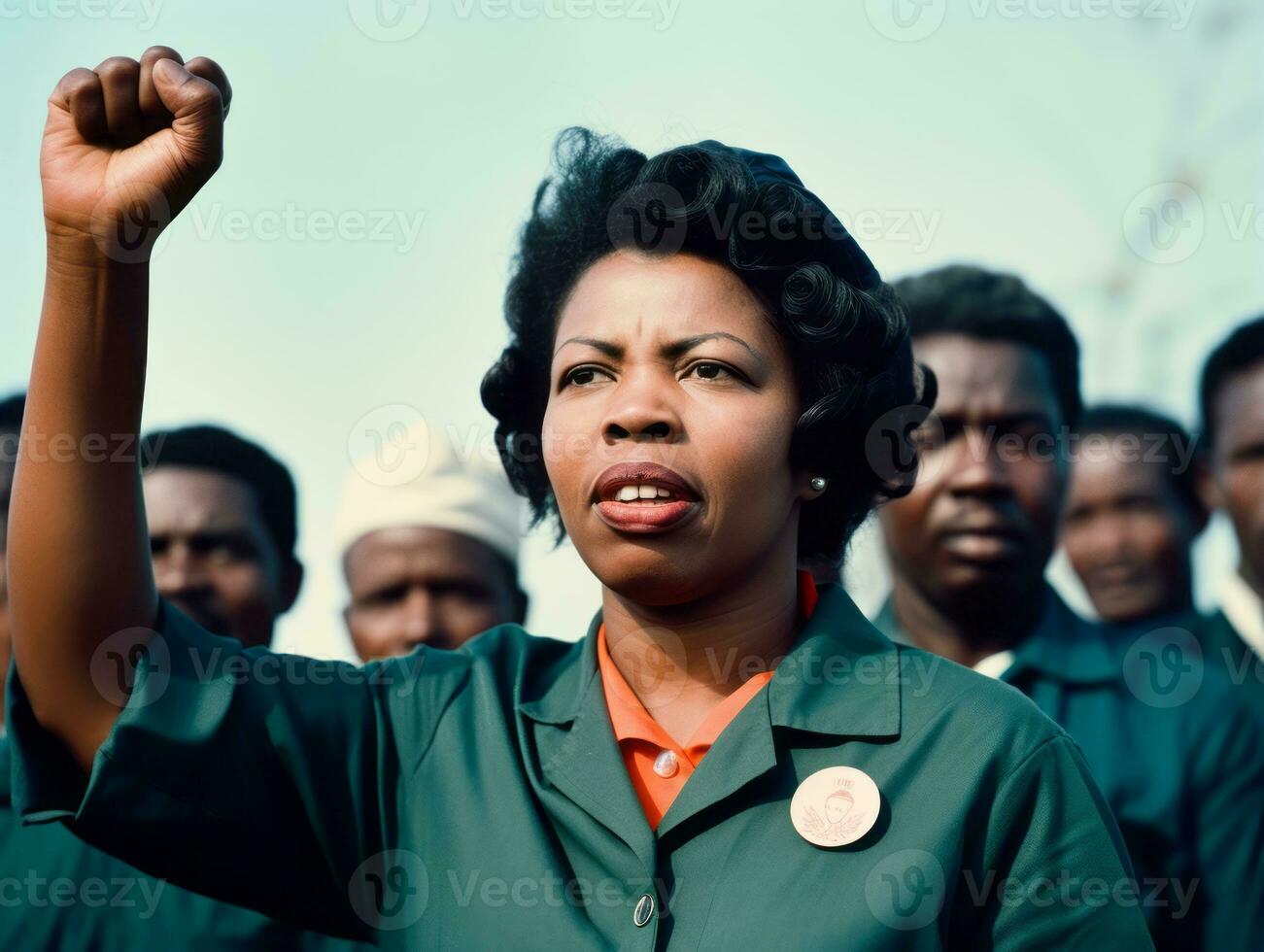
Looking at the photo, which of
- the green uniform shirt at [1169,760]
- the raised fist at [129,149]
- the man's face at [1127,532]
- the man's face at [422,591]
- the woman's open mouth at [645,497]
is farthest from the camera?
the man's face at [1127,532]

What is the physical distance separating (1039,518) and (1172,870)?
100 cm

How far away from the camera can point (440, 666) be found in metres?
2.61

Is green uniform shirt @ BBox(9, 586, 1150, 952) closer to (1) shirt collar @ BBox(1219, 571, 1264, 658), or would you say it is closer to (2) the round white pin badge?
(2) the round white pin badge

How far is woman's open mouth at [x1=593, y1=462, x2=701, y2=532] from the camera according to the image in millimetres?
2393

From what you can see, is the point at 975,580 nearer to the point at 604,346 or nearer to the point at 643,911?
the point at 604,346

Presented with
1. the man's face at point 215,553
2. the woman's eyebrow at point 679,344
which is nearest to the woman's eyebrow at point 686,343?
the woman's eyebrow at point 679,344

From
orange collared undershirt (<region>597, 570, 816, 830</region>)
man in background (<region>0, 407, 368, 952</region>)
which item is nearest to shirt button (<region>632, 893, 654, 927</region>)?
orange collared undershirt (<region>597, 570, 816, 830</region>)

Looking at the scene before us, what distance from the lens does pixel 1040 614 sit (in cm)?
445

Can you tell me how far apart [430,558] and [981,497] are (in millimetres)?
1729

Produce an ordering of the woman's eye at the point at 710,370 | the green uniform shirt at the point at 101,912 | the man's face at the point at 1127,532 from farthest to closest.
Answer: the man's face at the point at 1127,532 → the green uniform shirt at the point at 101,912 → the woman's eye at the point at 710,370

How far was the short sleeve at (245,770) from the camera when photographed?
2215 millimetres

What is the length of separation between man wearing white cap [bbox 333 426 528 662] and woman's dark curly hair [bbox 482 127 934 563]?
1936mm

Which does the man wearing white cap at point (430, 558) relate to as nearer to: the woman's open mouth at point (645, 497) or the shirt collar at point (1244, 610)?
the shirt collar at point (1244, 610)

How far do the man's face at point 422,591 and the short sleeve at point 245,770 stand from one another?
231 centimetres
